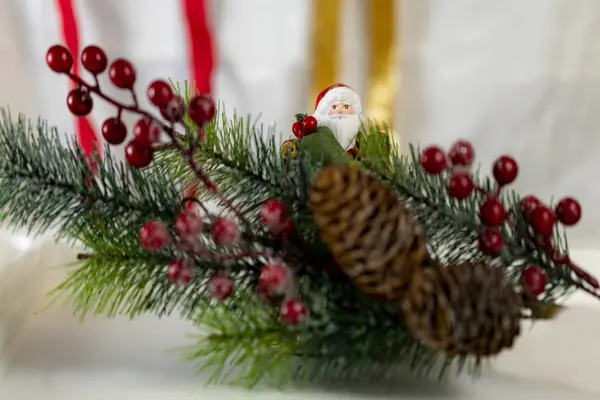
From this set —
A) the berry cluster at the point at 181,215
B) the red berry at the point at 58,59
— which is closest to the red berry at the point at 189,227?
the berry cluster at the point at 181,215

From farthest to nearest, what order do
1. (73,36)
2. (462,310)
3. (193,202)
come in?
1. (73,36)
2. (193,202)
3. (462,310)

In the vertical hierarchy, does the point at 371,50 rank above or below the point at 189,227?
above

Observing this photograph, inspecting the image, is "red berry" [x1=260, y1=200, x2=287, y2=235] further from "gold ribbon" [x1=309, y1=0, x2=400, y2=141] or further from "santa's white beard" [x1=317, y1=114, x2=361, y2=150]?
"gold ribbon" [x1=309, y1=0, x2=400, y2=141]

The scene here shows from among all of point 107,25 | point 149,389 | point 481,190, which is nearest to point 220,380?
point 149,389

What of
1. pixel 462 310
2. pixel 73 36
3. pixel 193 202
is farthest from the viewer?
pixel 73 36

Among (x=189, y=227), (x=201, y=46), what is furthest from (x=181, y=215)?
(x=201, y=46)

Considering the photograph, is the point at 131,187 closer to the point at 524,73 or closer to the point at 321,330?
the point at 321,330

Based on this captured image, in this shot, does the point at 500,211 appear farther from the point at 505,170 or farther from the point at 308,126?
the point at 308,126

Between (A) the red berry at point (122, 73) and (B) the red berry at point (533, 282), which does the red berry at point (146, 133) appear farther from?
(B) the red berry at point (533, 282)
